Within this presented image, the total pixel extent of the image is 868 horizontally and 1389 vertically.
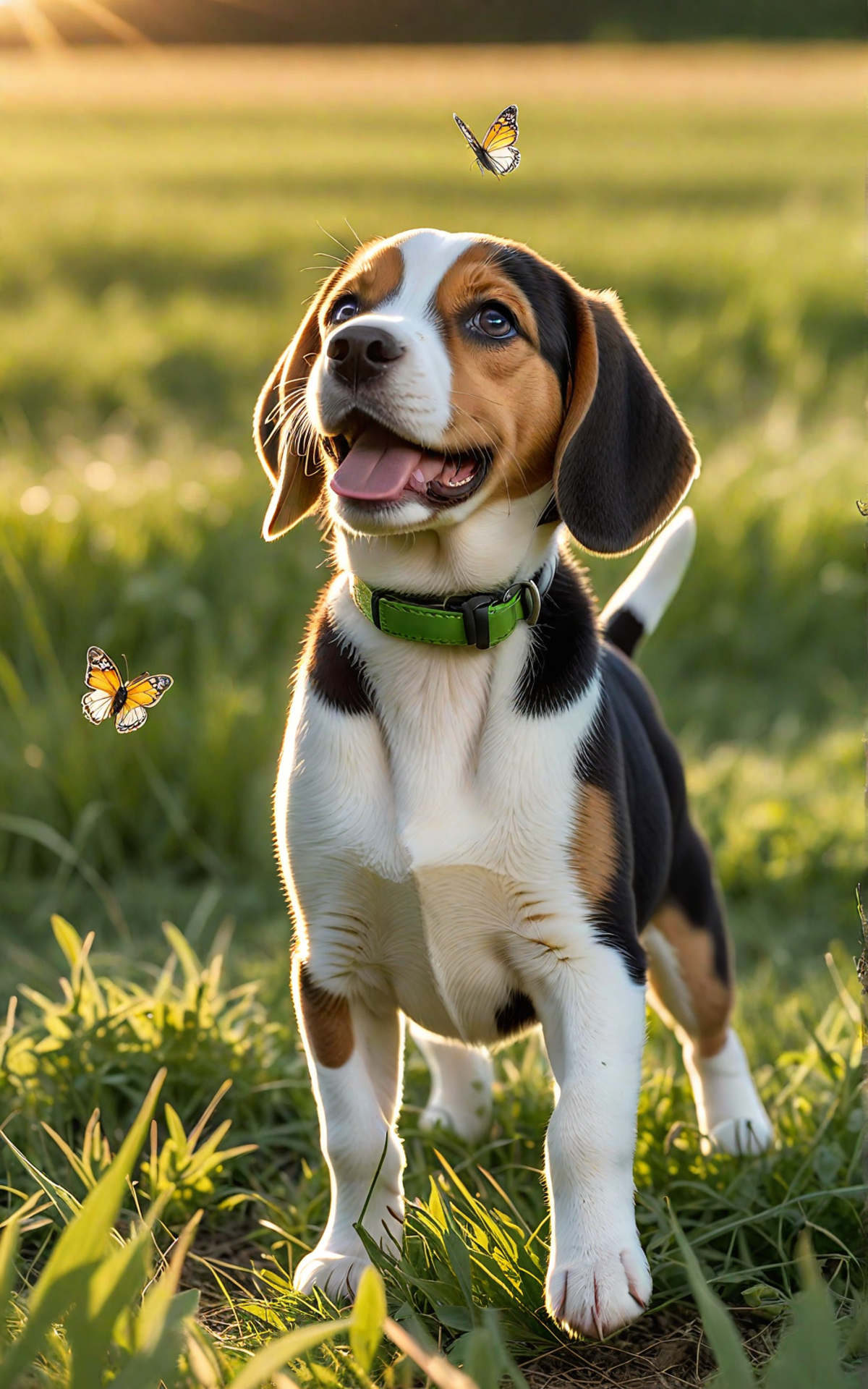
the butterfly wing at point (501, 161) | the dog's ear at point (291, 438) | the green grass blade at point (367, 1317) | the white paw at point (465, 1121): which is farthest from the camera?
the white paw at point (465, 1121)

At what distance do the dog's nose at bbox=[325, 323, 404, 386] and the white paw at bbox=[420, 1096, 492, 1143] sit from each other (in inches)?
70.8

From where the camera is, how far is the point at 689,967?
336cm

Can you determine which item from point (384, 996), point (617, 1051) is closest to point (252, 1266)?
point (384, 996)

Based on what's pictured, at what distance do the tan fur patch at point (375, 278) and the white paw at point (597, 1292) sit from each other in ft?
5.41

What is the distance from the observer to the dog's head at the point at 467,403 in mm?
2320

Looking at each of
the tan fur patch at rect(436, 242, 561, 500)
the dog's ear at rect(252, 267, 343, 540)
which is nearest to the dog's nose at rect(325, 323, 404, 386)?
the tan fur patch at rect(436, 242, 561, 500)

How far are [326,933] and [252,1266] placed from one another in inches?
29.4

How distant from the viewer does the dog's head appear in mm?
2320

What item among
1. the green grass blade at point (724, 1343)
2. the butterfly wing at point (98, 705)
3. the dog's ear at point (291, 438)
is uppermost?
the dog's ear at point (291, 438)

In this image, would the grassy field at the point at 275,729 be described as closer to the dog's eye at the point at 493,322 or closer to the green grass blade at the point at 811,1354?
the green grass blade at the point at 811,1354

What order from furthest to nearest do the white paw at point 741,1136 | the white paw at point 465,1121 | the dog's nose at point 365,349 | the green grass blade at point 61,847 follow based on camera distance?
the green grass blade at point 61,847 → the white paw at point 465,1121 → the white paw at point 741,1136 → the dog's nose at point 365,349

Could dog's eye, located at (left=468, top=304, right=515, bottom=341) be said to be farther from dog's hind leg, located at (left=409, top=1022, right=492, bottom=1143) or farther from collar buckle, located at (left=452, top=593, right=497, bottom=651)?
dog's hind leg, located at (left=409, top=1022, right=492, bottom=1143)

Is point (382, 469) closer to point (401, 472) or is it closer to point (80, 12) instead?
point (401, 472)

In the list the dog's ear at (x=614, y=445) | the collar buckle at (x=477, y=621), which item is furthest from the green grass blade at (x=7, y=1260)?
the dog's ear at (x=614, y=445)
